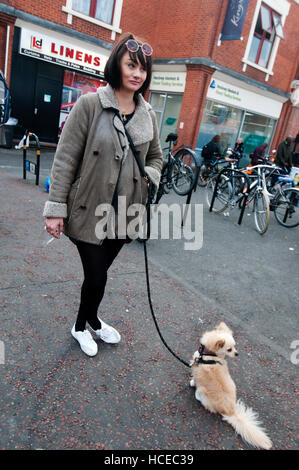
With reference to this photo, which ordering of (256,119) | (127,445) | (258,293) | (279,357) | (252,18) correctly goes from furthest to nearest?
(256,119)
(252,18)
(258,293)
(279,357)
(127,445)

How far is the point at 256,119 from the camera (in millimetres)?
16875

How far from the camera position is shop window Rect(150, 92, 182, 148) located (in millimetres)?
14836

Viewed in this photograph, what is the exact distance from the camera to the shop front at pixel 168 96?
567 inches

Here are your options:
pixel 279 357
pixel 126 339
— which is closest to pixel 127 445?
pixel 126 339

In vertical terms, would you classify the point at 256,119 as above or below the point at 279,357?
above

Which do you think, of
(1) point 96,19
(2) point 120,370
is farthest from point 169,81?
(2) point 120,370

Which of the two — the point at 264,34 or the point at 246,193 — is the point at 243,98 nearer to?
the point at 264,34

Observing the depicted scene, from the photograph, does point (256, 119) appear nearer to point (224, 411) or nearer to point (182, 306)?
point (182, 306)

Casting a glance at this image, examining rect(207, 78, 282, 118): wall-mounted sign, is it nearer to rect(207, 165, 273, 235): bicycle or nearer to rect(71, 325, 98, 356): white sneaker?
rect(207, 165, 273, 235): bicycle

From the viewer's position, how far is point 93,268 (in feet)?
7.49

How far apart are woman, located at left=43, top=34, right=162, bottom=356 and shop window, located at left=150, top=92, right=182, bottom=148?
13269mm

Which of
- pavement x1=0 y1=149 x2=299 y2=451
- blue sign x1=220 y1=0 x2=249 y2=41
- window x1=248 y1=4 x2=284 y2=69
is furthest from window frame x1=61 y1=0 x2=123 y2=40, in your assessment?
pavement x1=0 y1=149 x2=299 y2=451

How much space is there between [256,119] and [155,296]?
15642 millimetres

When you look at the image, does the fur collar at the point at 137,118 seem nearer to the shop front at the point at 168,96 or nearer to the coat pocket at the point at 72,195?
the coat pocket at the point at 72,195
